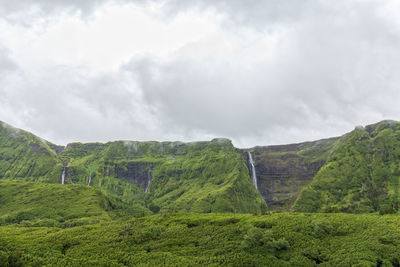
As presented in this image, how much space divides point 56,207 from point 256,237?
17404 cm

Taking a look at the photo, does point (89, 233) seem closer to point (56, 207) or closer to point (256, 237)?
point (256, 237)

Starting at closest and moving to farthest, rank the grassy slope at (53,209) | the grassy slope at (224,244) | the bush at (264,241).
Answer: the grassy slope at (224,244) → the bush at (264,241) → the grassy slope at (53,209)

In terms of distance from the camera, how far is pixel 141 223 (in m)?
80.5

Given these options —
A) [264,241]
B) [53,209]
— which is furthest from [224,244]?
[53,209]

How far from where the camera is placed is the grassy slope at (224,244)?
5034 centimetres

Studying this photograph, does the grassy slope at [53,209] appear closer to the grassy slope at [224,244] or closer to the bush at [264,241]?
the grassy slope at [224,244]

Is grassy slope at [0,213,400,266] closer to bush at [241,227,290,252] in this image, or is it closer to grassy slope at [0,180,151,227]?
bush at [241,227,290,252]

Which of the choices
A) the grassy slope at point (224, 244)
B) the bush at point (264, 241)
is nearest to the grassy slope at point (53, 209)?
the grassy slope at point (224, 244)

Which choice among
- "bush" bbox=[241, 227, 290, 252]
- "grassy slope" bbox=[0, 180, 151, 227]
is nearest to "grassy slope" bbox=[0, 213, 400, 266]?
"bush" bbox=[241, 227, 290, 252]

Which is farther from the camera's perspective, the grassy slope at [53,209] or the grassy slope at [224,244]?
the grassy slope at [53,209]

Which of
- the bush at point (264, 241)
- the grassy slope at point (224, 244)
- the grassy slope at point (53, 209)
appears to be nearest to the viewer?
the grassy slope at point (224, 244)

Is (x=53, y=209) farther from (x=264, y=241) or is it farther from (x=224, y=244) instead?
(x=264, y=241)

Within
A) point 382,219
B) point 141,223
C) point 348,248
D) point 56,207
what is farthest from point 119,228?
point 56,207

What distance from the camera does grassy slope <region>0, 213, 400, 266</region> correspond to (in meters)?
50.3
